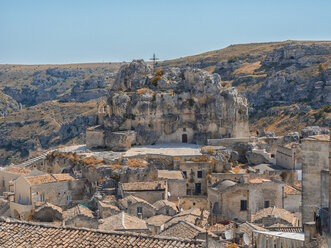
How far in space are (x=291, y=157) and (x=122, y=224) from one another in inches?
737

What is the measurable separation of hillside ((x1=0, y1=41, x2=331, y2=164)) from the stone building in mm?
39596

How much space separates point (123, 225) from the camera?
23562 mm

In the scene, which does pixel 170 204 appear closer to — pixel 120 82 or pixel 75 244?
pixel 75 244

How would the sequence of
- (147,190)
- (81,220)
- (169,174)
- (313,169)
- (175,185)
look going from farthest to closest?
(169,174)
(175,185)
(147,190)
(81,220)
(313,169)

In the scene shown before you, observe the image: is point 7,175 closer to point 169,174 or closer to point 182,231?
point 169,174

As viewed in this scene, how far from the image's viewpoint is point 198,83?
157ft

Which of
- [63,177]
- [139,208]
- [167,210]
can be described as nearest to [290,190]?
[167,210]

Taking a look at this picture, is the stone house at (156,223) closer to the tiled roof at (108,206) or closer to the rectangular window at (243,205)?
the tiled roof at (108,206)

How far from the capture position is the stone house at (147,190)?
3303 centimetres

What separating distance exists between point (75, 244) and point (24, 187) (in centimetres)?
2092

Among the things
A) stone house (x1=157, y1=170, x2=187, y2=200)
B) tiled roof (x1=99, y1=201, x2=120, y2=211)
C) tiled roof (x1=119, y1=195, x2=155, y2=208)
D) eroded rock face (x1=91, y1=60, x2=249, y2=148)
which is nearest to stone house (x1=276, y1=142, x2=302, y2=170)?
eroded rock face (x1=91, y1=60, x2=249, y2=148)

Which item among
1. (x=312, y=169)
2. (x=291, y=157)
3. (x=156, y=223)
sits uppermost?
(x=312, y=169)

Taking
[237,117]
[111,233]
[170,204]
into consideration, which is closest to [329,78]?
[237,117]

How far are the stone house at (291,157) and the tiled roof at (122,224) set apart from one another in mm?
17240
